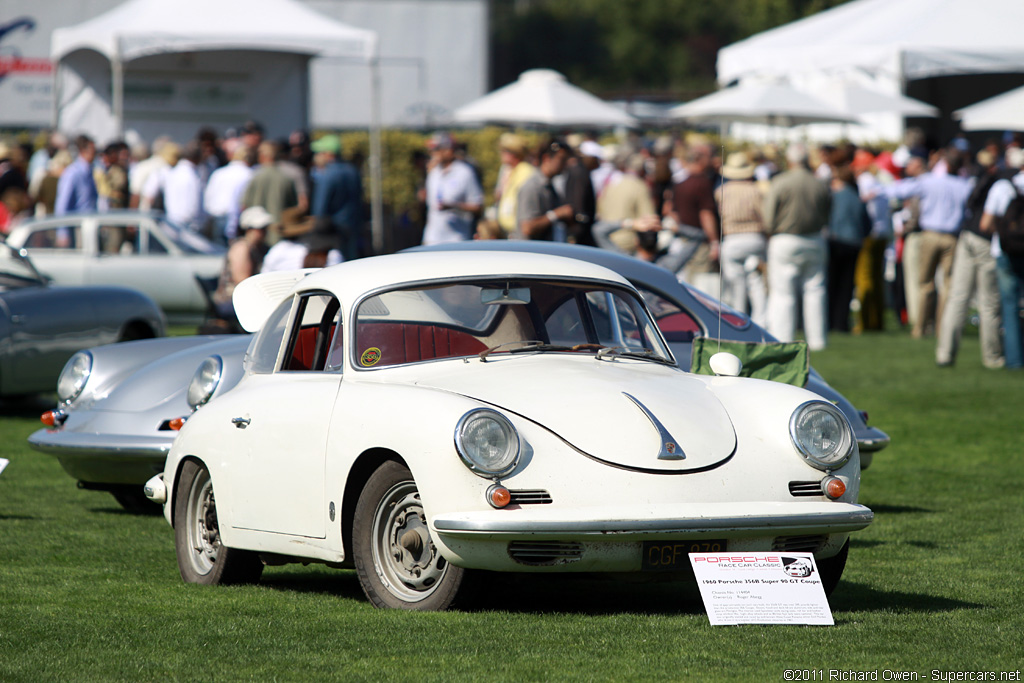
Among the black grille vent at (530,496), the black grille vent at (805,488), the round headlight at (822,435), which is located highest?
the round headlight at (822,435)

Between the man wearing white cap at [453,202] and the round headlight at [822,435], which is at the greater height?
the man wearing white cap at [453,202]

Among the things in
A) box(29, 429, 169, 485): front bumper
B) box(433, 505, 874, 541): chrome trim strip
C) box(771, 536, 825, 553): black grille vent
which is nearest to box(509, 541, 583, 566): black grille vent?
box(433, 505, 874, 541): chrome trim strip

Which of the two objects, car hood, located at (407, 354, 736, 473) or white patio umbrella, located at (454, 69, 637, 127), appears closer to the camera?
car hood, located at (407, 354, 736, 473)

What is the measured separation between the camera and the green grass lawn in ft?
14.9

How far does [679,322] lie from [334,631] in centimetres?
395

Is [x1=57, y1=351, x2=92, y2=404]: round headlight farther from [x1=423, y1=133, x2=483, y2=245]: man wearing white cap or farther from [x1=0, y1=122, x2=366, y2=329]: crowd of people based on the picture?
[x1=423, y1=133, x2=483, y2=245]: man wearing white cap

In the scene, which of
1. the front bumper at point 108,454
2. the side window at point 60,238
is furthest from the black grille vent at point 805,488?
the side window at point 60,238

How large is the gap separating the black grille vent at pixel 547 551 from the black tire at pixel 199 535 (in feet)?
5.25

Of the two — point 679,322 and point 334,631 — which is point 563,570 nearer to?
point 334,631

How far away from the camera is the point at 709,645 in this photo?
4.81 meters

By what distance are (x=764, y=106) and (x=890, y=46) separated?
2601 millimetres

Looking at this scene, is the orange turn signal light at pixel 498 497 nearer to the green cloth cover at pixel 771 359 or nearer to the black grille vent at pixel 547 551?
the black grille vent at pixel 547 551

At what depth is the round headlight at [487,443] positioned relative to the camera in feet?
16.5

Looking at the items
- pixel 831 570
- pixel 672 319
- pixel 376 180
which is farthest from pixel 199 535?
pixel 376 180
